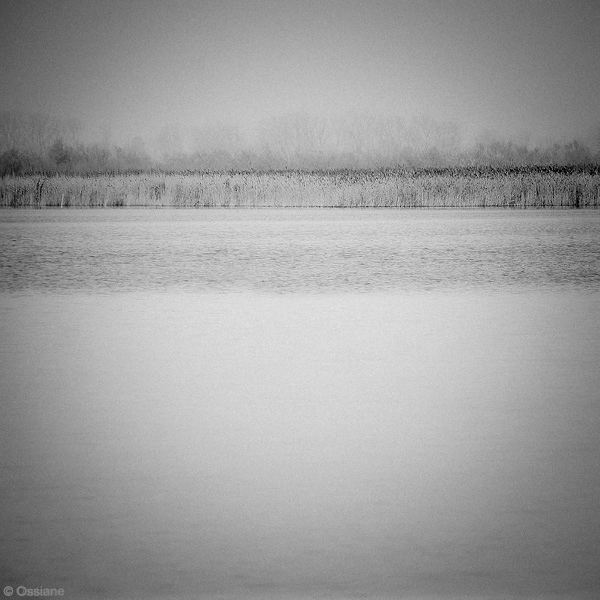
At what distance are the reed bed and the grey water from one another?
1869 centimetres

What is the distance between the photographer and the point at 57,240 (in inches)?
588

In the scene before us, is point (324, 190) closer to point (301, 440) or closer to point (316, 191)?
point (316, 191)

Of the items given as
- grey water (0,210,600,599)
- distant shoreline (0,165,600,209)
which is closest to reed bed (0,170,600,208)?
distant shoreline (0,165,600,209)

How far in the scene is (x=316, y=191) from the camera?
28344 mm

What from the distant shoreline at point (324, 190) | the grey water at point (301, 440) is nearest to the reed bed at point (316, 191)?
the distant shoreline at point (324, 190)

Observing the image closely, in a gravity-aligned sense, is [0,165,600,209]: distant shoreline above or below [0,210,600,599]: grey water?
above

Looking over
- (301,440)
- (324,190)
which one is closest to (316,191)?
(324,190)

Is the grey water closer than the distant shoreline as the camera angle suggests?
Yes

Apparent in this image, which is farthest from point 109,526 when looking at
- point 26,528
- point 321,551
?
point 321,551

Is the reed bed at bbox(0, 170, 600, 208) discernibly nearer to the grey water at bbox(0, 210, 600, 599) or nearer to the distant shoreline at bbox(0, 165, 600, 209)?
the distant shoreline at bbox(0, 165, 600, 209)

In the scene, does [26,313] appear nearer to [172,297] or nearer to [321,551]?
[172,297]

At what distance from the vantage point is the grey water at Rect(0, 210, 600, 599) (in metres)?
2.51

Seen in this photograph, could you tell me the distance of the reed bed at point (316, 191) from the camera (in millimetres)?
27469

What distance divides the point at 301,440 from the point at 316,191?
2499 centimetres
